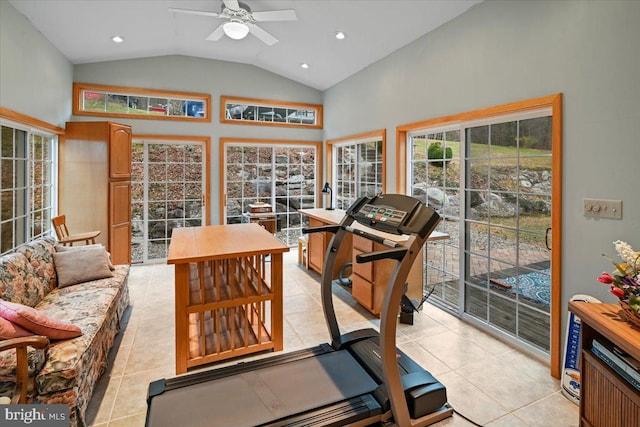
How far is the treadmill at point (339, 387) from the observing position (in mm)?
1850

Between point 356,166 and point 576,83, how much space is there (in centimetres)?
341

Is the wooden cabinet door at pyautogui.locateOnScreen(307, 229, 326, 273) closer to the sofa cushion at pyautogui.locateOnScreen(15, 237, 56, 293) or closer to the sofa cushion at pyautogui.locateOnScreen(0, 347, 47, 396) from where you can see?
the sofa cushion at pyautogui.locateOnScreen(15, 237, 56, 293)

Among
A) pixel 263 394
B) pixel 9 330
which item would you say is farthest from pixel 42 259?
pixel 263 394

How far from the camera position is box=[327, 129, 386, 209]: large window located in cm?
488

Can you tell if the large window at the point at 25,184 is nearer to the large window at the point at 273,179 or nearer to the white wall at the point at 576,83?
the large window at the point at 273,179

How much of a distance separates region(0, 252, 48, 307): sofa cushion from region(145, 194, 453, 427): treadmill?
50.4 inches

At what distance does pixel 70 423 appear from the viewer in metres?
1.89

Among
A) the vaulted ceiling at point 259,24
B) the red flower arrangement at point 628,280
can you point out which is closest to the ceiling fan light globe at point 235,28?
the vaulted ceiling at point 259,24

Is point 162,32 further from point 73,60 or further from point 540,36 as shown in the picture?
point 540,36

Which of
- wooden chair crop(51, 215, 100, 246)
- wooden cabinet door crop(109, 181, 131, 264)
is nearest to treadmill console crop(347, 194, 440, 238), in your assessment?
wooden chair crop(51, 215, 100, 246)

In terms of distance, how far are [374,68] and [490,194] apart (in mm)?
2616

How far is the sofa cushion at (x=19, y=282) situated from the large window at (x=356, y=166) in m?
3.86

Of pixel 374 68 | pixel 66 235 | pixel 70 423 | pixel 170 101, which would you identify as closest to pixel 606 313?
pixel 70 423

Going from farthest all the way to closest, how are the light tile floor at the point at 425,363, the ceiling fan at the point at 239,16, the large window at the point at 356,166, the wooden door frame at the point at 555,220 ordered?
the large window at the point at 356,166, the ceiling fan at the point at 239,16, the wooden door frame at the point at 555,220, the light tile floor at the point at 425,363
